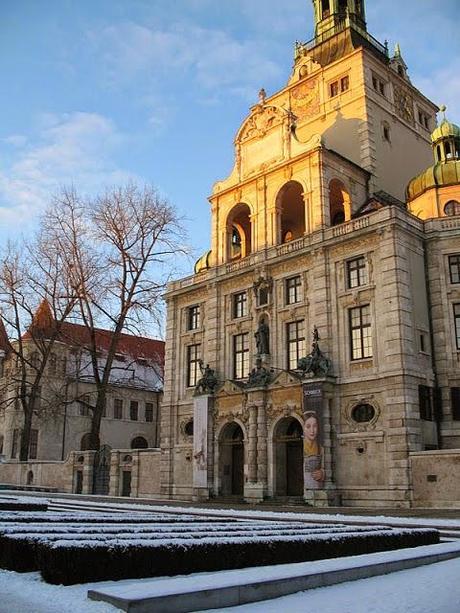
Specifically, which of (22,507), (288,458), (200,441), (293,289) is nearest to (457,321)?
(293,289)

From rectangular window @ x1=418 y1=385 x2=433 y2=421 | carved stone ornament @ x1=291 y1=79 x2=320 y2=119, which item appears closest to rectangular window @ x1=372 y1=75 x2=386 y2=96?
carved stone ornament @ x1=291 y1=79 x2=320 y2=119

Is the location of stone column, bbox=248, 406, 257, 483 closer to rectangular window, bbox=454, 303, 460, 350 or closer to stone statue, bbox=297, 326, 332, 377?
stone statue, bbox=297, 326, 332, 377

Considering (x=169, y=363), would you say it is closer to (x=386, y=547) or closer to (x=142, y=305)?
(x=142, y=305)

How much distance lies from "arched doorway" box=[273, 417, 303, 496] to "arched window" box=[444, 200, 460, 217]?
47.1 feet

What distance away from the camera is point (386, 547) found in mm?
12297

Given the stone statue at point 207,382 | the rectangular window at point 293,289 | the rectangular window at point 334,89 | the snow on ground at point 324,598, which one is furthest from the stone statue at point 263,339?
the snow on ground at point 324,598

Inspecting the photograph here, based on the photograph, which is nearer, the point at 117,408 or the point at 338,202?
the point at 338,202

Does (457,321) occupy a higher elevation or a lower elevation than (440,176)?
lower

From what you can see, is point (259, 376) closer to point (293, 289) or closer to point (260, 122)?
point (293, 289)

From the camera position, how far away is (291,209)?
142ft

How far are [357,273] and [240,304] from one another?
28.9 ft

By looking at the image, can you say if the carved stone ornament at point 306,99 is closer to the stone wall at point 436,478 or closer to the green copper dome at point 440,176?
the green copper dome at point 440,176

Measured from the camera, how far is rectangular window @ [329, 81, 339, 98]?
142 feet

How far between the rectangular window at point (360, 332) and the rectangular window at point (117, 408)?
3672 centimetres
